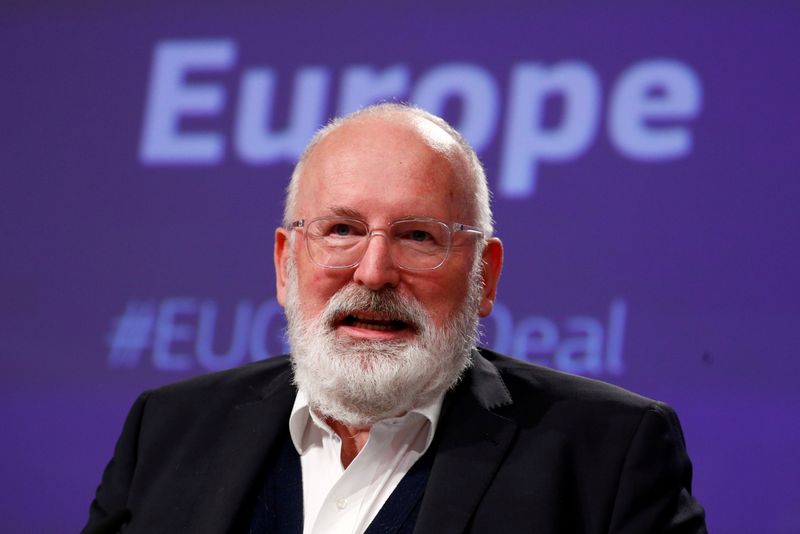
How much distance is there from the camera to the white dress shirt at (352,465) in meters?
2.15

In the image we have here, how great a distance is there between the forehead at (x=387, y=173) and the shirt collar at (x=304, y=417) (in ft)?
1.36

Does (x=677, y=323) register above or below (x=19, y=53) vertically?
below

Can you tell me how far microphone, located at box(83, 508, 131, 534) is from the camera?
6.64 feet

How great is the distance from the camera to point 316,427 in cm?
236

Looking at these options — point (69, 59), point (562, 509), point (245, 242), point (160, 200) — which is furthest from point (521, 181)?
point (69, 59)

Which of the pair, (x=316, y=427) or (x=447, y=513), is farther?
(x=316, y=427)

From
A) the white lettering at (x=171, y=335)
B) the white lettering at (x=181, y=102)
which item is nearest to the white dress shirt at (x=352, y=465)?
the white lettering at (x=171, y=335)

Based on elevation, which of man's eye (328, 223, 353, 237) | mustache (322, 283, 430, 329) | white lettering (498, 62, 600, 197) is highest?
white lettering (498, 62, 600, 197)

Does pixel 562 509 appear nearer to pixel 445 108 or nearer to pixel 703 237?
pixel 703 237

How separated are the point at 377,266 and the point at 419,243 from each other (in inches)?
5.4

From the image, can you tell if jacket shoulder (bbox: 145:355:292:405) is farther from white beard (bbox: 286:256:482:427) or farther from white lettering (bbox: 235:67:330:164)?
white lettering (bbox: 235:67:330:164)

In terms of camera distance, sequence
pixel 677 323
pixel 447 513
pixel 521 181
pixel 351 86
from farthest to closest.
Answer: pixel 351 86 < pixel 521 181 < pixel 677 323 < pixel 447 513

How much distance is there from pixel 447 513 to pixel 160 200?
224cm

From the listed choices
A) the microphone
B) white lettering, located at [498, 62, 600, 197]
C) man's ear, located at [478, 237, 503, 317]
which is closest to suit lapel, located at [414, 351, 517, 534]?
man's ear, located at [478, 237, 503, 317]
